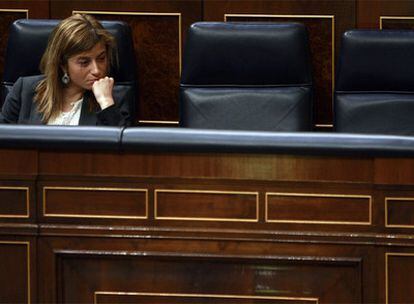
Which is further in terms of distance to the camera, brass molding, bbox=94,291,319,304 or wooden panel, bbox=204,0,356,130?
wooden panel, bbox=204,0,356,130

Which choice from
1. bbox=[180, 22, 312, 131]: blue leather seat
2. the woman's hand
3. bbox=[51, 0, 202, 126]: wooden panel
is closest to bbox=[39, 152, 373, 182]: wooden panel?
the woman's hand

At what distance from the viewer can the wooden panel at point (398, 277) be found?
0.94 m

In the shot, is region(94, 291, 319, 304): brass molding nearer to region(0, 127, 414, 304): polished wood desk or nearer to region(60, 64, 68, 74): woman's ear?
region(0, 127, 414, 304): polished wood desk

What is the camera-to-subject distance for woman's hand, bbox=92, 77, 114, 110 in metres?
1.30

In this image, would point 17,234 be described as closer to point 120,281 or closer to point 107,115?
point 120,281

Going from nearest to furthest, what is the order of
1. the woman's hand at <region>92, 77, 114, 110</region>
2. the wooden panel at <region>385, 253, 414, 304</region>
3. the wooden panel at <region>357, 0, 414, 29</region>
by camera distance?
the wooden panel at <region>385, 253, 414, 304</region> → the woman's hand at <region>92, 77, 114, 110</region> → the wooden panel at <region>357, 0, 414, 29</region>

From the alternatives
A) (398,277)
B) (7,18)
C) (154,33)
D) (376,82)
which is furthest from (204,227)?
(7,18)

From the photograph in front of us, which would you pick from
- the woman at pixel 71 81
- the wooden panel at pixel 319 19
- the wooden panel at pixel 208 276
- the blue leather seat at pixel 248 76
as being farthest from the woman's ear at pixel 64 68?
the wooden panel at pixel 208 276

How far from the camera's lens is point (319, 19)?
151 cm

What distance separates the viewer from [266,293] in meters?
0.96

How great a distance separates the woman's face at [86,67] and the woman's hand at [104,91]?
0.5 inches

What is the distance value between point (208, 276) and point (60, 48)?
1.66 ft

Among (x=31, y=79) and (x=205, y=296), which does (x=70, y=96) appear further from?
(x=205, y=296)

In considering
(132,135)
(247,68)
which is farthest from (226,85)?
(132,135)
